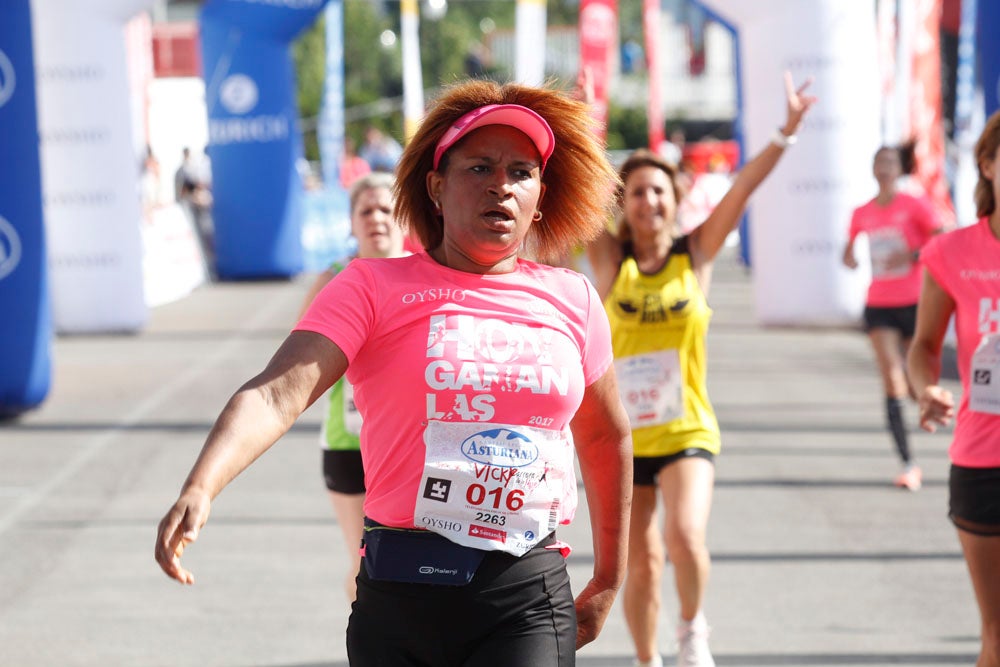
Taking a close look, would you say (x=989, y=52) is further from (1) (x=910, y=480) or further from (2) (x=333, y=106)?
(2) (x=333, y=106)

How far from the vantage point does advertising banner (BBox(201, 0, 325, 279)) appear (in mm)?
21453

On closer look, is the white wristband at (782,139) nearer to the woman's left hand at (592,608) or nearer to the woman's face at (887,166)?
the woman's left hand at (592,608)

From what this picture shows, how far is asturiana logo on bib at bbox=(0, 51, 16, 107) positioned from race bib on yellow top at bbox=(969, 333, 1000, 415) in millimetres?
8553

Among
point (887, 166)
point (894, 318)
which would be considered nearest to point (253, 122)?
point (887, 166)

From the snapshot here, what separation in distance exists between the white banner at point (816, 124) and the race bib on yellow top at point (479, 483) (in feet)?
41.6

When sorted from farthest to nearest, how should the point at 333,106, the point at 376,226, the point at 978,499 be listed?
the point at 333,106 → the point at 376,226 → the point at 978,499

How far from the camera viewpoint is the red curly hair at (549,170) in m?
2.98

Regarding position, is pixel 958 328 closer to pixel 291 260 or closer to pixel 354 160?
pixel 291 260

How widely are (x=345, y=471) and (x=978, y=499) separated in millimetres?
2169

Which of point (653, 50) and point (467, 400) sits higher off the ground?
point (653, 50)

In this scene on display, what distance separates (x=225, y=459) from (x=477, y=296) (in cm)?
62

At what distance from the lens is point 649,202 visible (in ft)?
17.7

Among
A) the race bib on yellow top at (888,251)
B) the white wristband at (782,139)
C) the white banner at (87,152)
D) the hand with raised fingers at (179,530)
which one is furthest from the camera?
the white banner at (87,152)

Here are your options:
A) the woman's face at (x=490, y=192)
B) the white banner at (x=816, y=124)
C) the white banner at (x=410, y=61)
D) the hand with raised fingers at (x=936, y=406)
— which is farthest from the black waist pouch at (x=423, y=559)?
the white banner at (x=410, y=61)
